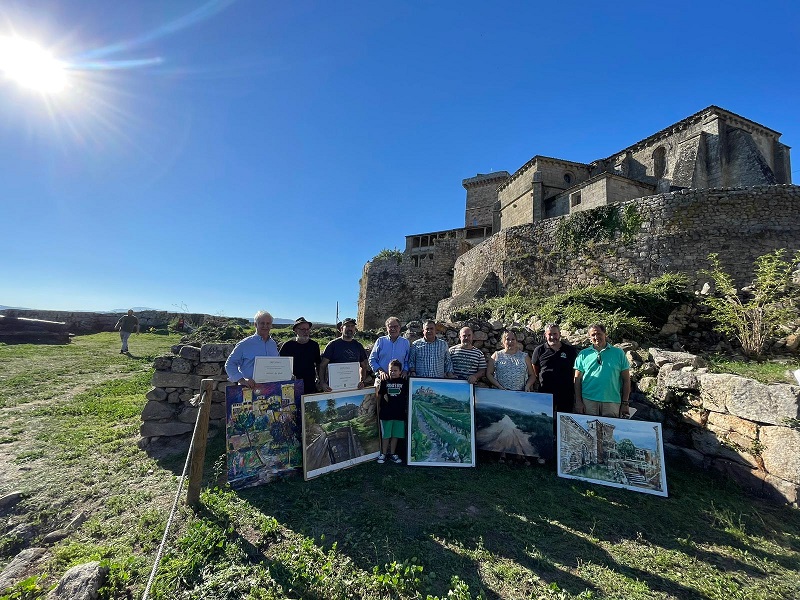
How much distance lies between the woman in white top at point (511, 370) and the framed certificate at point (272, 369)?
3.09 m

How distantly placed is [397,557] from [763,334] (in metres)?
8.33

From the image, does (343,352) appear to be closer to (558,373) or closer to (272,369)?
(272,369)

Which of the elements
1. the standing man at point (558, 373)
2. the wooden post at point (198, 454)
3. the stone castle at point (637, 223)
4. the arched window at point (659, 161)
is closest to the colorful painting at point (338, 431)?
the wooden post at point (198, 454)

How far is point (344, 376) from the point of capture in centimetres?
520

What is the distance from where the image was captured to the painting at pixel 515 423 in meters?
4.98

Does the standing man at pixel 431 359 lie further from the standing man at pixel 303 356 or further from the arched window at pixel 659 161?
the arched window at pixel 659 161

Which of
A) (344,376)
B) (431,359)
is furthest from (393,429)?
(431,359)

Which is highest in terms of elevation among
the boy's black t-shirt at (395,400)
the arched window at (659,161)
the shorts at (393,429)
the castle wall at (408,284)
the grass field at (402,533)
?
the arched window at (659,161)

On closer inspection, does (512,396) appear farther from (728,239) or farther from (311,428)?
(728,239)

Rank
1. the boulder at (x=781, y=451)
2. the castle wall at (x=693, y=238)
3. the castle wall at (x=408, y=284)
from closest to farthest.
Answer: the boulder at (x=781, y=451) → the castle wall at (x=693, y=238) → the castle wall at (x=408, y=284)

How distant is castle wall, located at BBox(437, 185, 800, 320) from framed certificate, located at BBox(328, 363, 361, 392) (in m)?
12.4

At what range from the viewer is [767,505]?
3.92 meters

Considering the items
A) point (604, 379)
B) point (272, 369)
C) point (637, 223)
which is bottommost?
point (604, 379)

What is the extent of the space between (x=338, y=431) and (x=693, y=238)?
14631 millimetres
